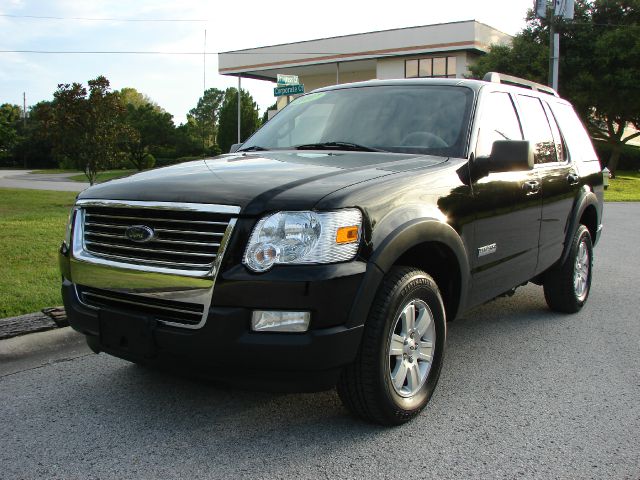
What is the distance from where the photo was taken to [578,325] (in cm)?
547

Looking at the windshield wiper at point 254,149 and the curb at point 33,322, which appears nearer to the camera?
the curb at point 33,322

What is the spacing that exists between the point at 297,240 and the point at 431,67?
41.3 metres

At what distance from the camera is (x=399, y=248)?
10.2 feet

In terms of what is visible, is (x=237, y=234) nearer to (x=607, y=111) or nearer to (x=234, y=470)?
(x=234, y=470)

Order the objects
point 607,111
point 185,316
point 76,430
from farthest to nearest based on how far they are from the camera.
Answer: point 607,111, point 76,430, point 185,316

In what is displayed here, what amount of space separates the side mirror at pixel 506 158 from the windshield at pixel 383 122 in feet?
0.54

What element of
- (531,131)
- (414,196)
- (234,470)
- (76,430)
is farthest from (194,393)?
(531,131)

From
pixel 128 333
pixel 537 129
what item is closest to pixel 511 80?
pixel 537 129

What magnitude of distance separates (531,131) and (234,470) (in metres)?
3.43

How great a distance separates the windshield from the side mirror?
0.54ft

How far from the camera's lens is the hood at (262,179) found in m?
2.92

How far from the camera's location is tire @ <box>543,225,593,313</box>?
18.3ft

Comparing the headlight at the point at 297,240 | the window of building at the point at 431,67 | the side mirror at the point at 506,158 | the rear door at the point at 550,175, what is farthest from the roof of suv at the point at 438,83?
the window of building at the point at 431,67

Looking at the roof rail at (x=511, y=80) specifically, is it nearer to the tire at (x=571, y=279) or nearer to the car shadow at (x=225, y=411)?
the tire at (x=571, y=279)
